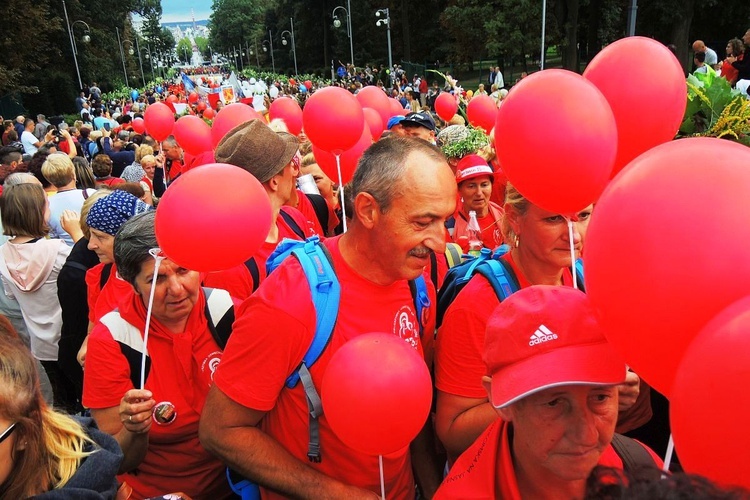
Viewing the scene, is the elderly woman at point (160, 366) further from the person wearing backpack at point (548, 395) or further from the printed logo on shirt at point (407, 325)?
the person wearing backpack at point (548, 395)

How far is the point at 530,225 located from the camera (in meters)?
2.26

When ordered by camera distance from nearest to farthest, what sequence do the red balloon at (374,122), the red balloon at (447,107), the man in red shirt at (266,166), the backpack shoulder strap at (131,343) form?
1. the backpack shoulder strap at (131,343)
2. the man in red shirt at (266,166)
3. the red balloon at (374,122)
4. the red balloon at (447,107)

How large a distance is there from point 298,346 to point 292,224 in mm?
1649

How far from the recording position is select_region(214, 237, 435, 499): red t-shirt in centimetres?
184

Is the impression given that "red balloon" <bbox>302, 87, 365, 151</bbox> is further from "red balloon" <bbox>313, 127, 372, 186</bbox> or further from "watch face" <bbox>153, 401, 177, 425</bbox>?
"watch face" <bbox>153, 401, 177, 425</bbox>

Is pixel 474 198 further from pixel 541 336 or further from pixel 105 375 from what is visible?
pixel 541 336

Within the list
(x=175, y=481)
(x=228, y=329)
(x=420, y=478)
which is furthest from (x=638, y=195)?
(x=175, y=481)

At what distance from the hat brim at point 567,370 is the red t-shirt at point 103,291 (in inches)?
79.8

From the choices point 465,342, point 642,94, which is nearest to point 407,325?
point 465,342

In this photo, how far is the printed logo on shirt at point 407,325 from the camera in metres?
2.09

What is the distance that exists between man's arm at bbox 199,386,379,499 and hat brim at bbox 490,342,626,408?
0.75 meters

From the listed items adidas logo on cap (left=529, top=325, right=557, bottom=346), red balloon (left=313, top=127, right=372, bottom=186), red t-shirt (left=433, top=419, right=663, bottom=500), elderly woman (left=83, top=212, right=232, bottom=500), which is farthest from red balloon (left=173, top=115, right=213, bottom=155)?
adidas logo on cap (left=529, top=325, right=557, bottom=346)

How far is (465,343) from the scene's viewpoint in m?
1.98

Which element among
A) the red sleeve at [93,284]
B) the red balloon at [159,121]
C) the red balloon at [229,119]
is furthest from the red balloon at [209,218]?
the red balloon at [159,121]
